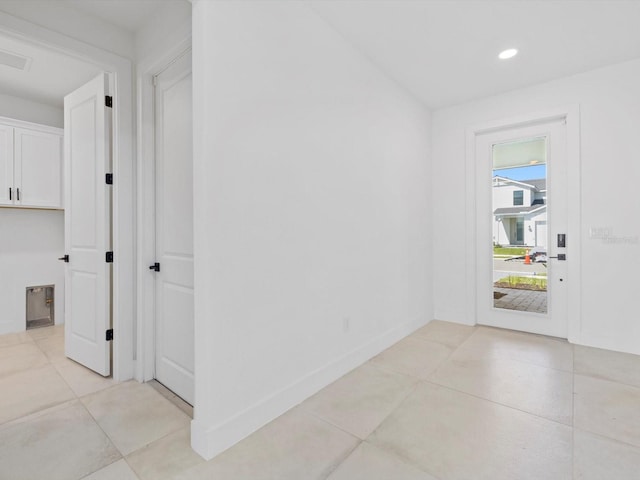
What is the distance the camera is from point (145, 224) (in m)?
2.49

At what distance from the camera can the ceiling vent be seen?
2.78 m

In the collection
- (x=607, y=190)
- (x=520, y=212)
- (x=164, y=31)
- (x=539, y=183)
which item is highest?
(x=164, y=31)

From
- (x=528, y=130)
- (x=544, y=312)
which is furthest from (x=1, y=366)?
(x=528, y=130)

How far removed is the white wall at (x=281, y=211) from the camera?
168 cm

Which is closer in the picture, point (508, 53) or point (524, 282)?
point (508, 53)

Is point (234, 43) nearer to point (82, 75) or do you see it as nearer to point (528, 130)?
point (82, 75)

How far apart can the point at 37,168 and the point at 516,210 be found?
18.3 ft

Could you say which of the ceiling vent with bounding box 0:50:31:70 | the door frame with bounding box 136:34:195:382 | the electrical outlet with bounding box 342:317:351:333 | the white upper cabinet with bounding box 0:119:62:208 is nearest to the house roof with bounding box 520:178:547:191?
the electrical outlet with bounding box 342:317:351:333

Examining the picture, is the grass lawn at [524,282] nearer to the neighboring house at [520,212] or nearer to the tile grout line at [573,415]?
the neighboring house at [520,212]

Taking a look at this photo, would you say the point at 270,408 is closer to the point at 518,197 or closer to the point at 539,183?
the point at 518,197

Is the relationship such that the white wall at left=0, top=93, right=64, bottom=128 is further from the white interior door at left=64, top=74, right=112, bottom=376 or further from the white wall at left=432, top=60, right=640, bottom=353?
the white wall at left=432, top=60, right=640, bottom=353

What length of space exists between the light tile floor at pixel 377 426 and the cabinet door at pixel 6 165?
1826mm

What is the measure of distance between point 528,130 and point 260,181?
329 centimetres

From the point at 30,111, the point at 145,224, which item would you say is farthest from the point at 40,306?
the point at 145,224
